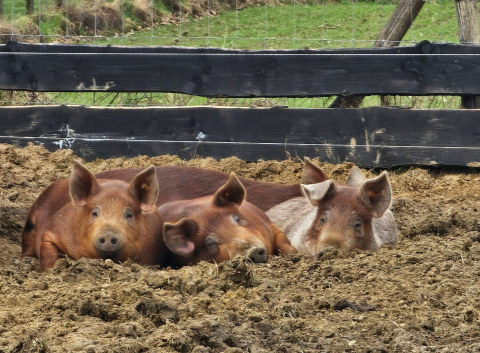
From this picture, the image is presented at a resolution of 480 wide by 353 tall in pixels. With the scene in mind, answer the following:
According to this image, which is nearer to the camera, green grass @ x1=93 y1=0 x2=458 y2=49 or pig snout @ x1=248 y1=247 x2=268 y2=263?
pig snout @ x1=248 y1=247 x2=268 y2=263

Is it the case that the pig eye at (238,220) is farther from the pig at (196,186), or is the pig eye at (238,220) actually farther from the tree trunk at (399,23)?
the tree trunk at (399,23)

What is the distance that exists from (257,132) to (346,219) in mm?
2575

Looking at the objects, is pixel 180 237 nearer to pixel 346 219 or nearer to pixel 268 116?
pixel 346 219

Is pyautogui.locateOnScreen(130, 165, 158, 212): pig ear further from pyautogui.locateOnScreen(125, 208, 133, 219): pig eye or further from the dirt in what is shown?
the dirt

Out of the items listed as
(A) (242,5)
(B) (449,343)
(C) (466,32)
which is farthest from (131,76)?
(A) (242,5)

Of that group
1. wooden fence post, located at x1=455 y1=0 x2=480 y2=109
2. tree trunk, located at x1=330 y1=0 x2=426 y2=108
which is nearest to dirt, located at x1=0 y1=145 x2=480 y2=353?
wooden fence post, located at x1=455 y1=0 x2=480 y2=109

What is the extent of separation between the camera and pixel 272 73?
7707 millimetres

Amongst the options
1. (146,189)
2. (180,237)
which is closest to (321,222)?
(180,237)

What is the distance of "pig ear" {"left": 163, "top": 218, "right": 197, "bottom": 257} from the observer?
15.9 ft

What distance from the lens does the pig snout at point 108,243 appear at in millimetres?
4531

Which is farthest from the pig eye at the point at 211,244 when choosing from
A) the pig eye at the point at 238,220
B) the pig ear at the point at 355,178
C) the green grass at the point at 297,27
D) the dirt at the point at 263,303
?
the green grass at the point at 297,27

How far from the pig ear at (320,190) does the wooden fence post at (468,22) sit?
3.36 metres

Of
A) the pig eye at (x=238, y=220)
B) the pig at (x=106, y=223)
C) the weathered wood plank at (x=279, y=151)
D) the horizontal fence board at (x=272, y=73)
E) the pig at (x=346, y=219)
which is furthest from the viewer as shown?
the horizontal fence board at (x=272, y=73)

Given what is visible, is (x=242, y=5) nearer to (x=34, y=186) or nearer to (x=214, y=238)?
(x=34, y=186)
